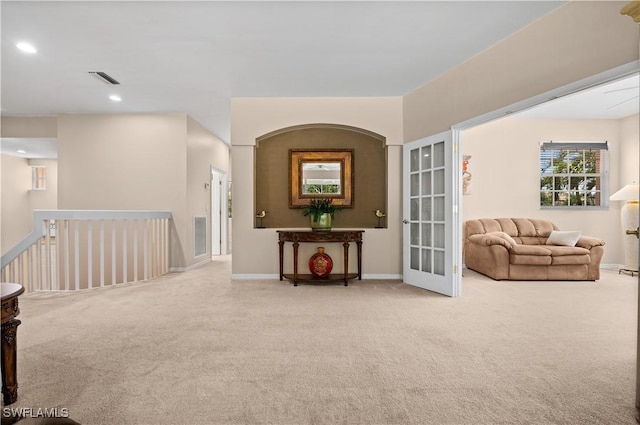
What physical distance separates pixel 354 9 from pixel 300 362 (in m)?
2.81

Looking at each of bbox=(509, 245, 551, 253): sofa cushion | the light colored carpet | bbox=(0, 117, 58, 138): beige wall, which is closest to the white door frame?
bbox=(0, 117, 58, 138): beige wall

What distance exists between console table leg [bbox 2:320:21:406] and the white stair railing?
2646 mm

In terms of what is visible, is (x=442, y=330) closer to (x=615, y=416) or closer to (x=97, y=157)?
(x=615, y=416)

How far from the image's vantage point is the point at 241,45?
354cm

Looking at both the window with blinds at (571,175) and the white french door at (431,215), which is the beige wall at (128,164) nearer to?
the white french door at (431,215)

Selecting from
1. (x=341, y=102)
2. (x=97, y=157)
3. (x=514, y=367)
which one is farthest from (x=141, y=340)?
(x=97, y=157)

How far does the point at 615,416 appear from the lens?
1720 millimetres

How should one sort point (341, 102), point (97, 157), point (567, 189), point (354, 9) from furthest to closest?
point (567, 189) < point (97, 157) < point (341, 102) < point (354, 9)

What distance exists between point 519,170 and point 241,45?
5.51 m

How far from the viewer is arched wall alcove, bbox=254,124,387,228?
17.5 feet

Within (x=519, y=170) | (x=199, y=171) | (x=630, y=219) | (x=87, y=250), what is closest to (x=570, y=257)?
(x=630, y=219)

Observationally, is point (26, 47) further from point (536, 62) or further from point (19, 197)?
point (19, 197)

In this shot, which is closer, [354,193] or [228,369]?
[228,369]

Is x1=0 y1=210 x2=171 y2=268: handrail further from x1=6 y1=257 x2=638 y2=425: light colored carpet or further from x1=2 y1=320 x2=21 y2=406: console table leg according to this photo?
x1=2 y1=320 x2=21 y2=406: console table leg
